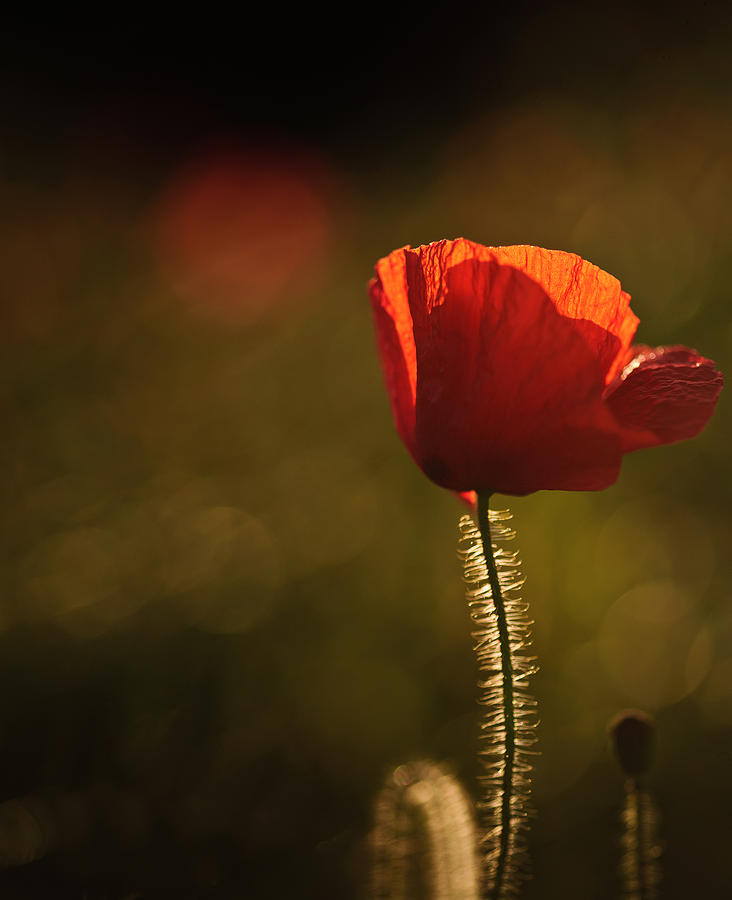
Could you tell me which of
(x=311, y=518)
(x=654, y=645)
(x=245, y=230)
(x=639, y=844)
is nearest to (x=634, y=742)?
(x=639, y=844)

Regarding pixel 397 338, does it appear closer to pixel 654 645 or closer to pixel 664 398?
pixel 664 398

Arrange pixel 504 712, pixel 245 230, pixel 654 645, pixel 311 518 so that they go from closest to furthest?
pixel 504 712
pixel 654 645
pixel 311 518
pixel 245 230

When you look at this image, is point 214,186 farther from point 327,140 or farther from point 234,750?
point 234,750

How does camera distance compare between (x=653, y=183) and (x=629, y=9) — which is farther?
(x=629, y=9)

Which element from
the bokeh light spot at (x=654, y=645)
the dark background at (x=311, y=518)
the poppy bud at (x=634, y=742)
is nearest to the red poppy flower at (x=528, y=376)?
the poppy bud at (x=634, y=742)

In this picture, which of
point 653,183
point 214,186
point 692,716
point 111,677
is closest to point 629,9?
point 653,183

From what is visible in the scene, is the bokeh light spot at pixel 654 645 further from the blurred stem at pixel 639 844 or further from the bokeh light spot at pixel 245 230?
the bokeh light spot at pixel 245 230
